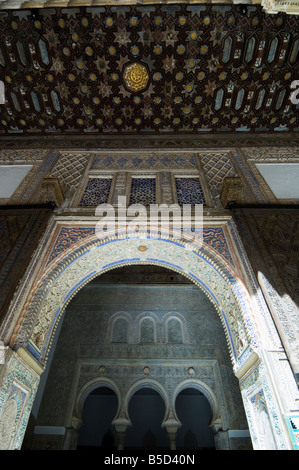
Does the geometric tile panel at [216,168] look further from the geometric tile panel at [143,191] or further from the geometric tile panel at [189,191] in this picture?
the geometric tile panel at [143,191]

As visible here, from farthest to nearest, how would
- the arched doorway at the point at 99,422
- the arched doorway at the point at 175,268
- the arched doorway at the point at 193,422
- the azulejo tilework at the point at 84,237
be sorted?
the arched doorway at the point at 193,422
the arched doorway at the point at 99,422
the azulejo tilework at the point at 84,237
the arched doorway at the point at 175,268

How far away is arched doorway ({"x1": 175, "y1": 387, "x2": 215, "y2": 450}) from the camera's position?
5.60 meters

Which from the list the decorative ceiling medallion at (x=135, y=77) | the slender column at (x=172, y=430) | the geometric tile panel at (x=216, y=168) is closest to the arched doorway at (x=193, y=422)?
the slender column at (x=172, y=430)

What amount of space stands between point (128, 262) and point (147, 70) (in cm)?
292

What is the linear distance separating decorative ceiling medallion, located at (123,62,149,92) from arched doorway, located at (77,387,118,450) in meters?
5.76

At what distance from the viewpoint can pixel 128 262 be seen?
11.0ft

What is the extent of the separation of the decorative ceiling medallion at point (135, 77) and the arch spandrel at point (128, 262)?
260cm

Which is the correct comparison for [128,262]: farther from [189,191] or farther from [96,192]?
[189,191]

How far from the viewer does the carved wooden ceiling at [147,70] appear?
12.6 feet

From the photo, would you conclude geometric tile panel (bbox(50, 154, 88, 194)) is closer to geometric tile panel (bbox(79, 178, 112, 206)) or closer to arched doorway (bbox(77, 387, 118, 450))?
geometric tile panel (bbox(79, 178, 112, 206))

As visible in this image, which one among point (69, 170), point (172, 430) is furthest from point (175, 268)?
point (172, 430)

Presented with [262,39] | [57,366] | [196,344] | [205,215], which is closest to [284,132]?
[262,39]

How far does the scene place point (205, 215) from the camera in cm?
331

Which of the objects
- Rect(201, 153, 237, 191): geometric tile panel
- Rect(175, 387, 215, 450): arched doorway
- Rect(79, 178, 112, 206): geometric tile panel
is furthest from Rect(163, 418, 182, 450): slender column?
Rect(201, 153, 237, 191): geometric tile panel
